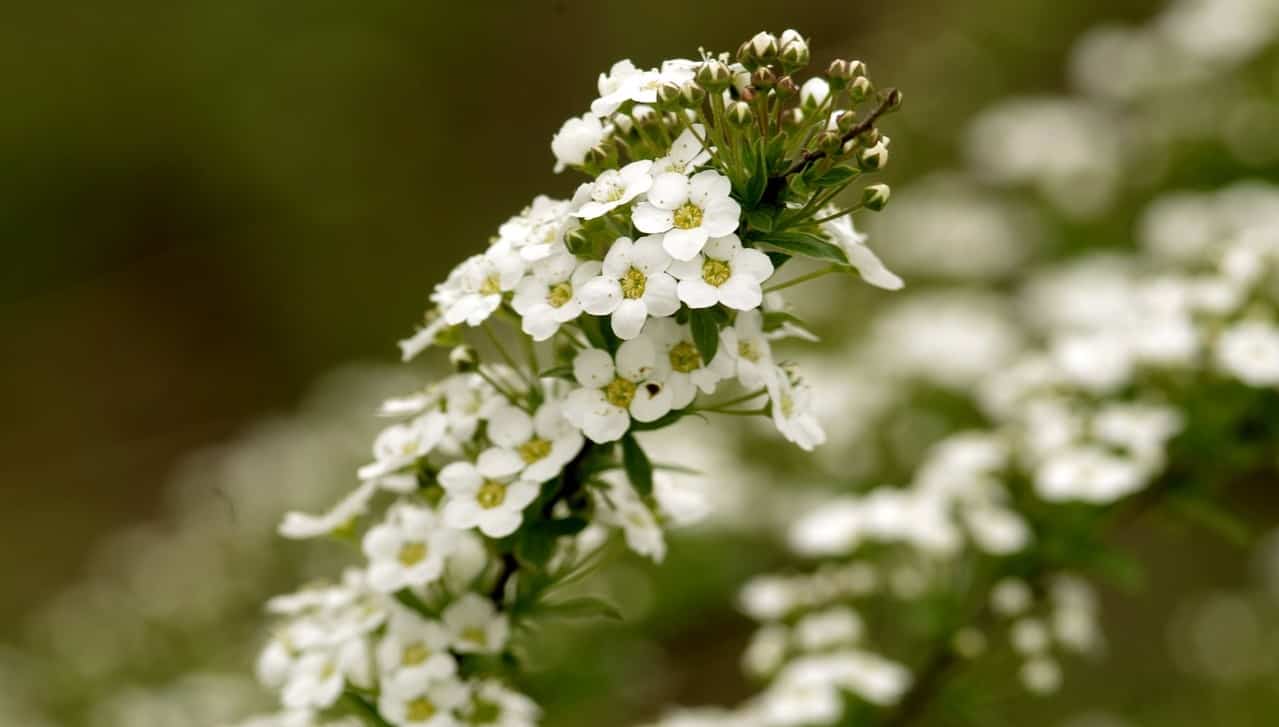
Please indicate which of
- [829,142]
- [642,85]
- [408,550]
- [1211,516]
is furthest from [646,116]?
[1211,516]

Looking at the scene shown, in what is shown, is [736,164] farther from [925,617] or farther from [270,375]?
[270,375]

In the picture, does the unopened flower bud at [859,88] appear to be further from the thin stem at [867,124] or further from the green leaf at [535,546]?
the green leaf at [535,546]

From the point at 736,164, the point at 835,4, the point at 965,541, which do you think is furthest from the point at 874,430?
the point at 835,4

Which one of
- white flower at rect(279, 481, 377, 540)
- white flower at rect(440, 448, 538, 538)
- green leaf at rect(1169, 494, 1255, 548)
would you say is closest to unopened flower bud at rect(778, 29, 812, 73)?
white flower at rect(440, 448, 538, 538)

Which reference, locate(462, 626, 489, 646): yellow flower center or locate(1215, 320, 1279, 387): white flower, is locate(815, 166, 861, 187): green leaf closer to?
locate(462, 626, 489, 646): yellow flower center

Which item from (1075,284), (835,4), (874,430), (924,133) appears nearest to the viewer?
(874,430)

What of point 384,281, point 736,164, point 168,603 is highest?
point 384,281

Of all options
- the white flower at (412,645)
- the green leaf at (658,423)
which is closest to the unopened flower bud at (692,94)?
the green leaf at (658,423)
